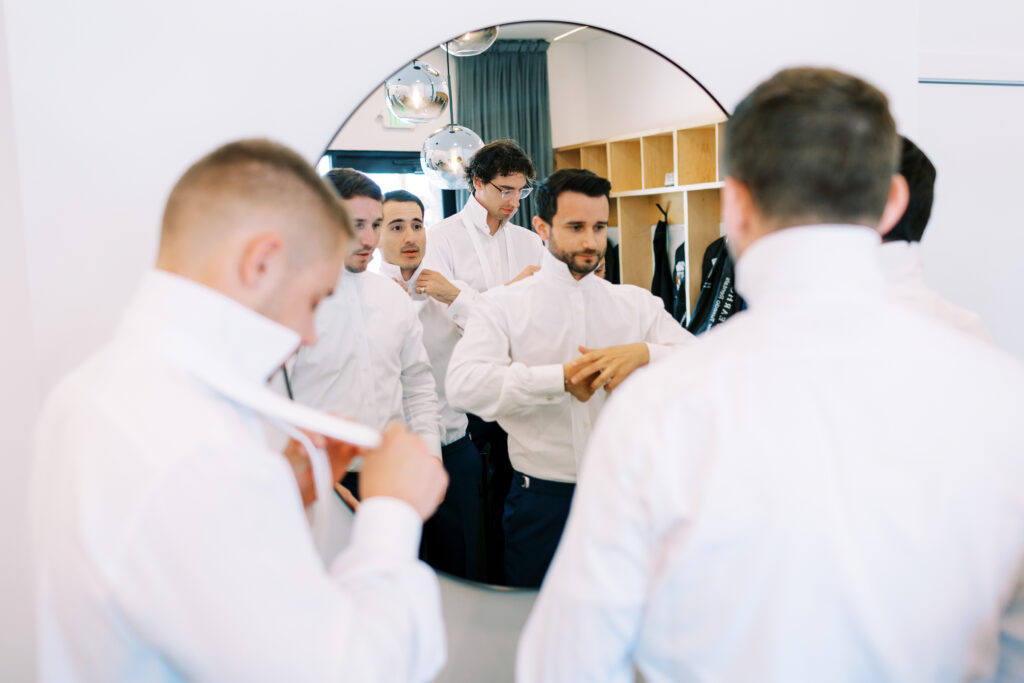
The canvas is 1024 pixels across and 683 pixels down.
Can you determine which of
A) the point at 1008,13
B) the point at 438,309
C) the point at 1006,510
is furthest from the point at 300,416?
the point at 1008,13

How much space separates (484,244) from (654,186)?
368mm

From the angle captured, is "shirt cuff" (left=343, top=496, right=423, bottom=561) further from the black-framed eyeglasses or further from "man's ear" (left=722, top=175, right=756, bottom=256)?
the black-framed eyeglasses

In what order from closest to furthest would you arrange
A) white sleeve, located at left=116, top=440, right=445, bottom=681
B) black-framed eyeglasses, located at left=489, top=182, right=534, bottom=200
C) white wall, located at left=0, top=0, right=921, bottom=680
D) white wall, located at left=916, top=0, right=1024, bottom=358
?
white sleeve, located at left=116, top=440, right=445, bottom=681, white wall, located at left=0, top=0, right=921, bottom=680, black-framed eyeglasses, located at left=489, top=182, right=534, bottom=200, white wall, located at left=916, top=0, right=1024, bottom=358

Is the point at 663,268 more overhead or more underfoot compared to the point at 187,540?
more overhead

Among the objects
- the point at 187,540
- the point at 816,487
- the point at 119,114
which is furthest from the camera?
the point at 119,114

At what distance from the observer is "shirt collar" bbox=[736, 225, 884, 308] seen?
0.80 metres

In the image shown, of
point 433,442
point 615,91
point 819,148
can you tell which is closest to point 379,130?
point 615,91

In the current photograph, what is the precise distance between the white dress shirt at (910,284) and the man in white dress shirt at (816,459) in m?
0.49

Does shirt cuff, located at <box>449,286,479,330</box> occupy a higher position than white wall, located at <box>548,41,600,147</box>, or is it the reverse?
white wall, located at <box>548,41,600,147</box>

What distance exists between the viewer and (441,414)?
1.44 m

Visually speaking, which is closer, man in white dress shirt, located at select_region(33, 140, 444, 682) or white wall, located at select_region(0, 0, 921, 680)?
man in white dress shirt, located at select_region(33, 140, 444, 682)

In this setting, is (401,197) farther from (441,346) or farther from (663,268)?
(663,268)

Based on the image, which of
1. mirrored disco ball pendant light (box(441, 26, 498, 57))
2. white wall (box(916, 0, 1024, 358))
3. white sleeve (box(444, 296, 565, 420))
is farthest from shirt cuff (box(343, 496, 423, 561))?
white wall (box(916, 0, 1024, 358))

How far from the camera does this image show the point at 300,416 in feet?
2.57
